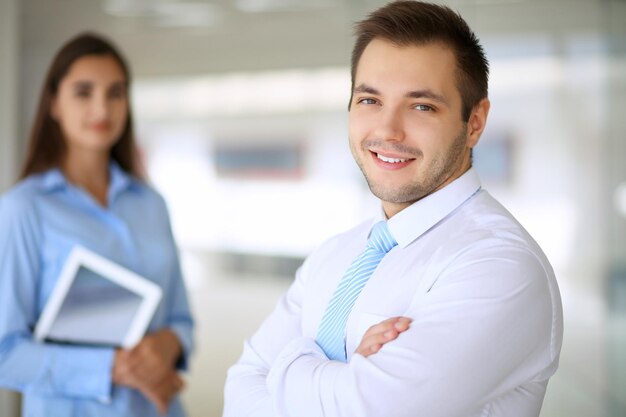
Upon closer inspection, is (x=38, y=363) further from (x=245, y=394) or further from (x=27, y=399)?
(x=245, y=394)

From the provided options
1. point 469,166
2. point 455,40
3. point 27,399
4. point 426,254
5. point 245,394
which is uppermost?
point 455,40

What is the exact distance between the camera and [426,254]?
4.90 ft

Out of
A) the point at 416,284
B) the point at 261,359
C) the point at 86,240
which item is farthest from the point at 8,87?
the point at 416,284

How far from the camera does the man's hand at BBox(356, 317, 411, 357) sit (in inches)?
52.9

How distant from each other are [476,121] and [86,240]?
1.47 m

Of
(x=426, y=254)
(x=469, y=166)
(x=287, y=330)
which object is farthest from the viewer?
(x=287, y=330)

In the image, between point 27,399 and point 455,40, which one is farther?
point 27,399

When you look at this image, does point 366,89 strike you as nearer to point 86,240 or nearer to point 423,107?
point 423,107

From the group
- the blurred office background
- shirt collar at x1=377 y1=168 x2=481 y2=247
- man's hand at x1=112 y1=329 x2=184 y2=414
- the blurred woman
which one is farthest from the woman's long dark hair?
the blurred office background

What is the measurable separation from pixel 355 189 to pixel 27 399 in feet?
7.47

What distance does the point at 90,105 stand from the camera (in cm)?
265

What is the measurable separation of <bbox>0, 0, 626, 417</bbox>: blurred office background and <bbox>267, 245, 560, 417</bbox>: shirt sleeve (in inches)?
114

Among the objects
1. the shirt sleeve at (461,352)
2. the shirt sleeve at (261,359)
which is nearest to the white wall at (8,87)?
the shirt sleeve at (261,359)

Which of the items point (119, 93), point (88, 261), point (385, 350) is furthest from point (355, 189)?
point (385, 350)
